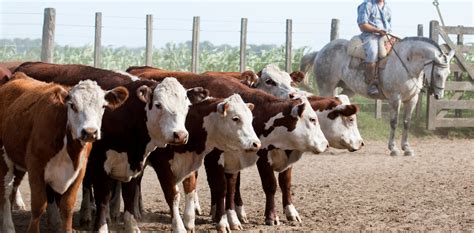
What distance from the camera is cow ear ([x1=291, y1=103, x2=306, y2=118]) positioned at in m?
8.53

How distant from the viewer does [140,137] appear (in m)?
7.74

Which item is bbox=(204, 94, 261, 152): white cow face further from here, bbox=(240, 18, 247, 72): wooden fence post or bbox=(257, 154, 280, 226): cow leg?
bbox=(240, 18, 247, 72): wooden fence post

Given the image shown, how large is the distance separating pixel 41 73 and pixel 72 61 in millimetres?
15273

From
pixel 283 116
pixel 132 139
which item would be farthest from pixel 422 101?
pixel 132 139

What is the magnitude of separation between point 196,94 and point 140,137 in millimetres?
653

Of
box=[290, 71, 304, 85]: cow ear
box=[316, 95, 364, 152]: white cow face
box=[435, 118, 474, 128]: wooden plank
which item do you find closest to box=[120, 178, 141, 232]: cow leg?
box=[316, 95, 364, 152]: white cow face

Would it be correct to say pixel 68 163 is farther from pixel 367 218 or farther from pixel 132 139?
pixel 367 218

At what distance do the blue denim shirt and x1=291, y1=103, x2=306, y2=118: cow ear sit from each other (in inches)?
306

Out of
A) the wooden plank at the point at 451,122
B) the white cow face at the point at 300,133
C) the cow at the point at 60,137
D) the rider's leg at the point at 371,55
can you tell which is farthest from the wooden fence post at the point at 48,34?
the cow at the point at 60,137

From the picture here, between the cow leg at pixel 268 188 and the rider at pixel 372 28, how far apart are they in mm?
7554

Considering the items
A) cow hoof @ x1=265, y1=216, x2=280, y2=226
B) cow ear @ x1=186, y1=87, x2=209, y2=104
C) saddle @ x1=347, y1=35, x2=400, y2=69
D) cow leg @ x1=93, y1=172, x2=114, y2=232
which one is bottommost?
cow hoof @ x1=265, y1=216, x2=280, y2=226

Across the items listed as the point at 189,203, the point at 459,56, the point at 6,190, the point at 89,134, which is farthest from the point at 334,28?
the point at 89,134

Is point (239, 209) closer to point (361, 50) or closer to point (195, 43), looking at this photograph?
point (361, 50)

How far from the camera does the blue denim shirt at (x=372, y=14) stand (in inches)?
633
